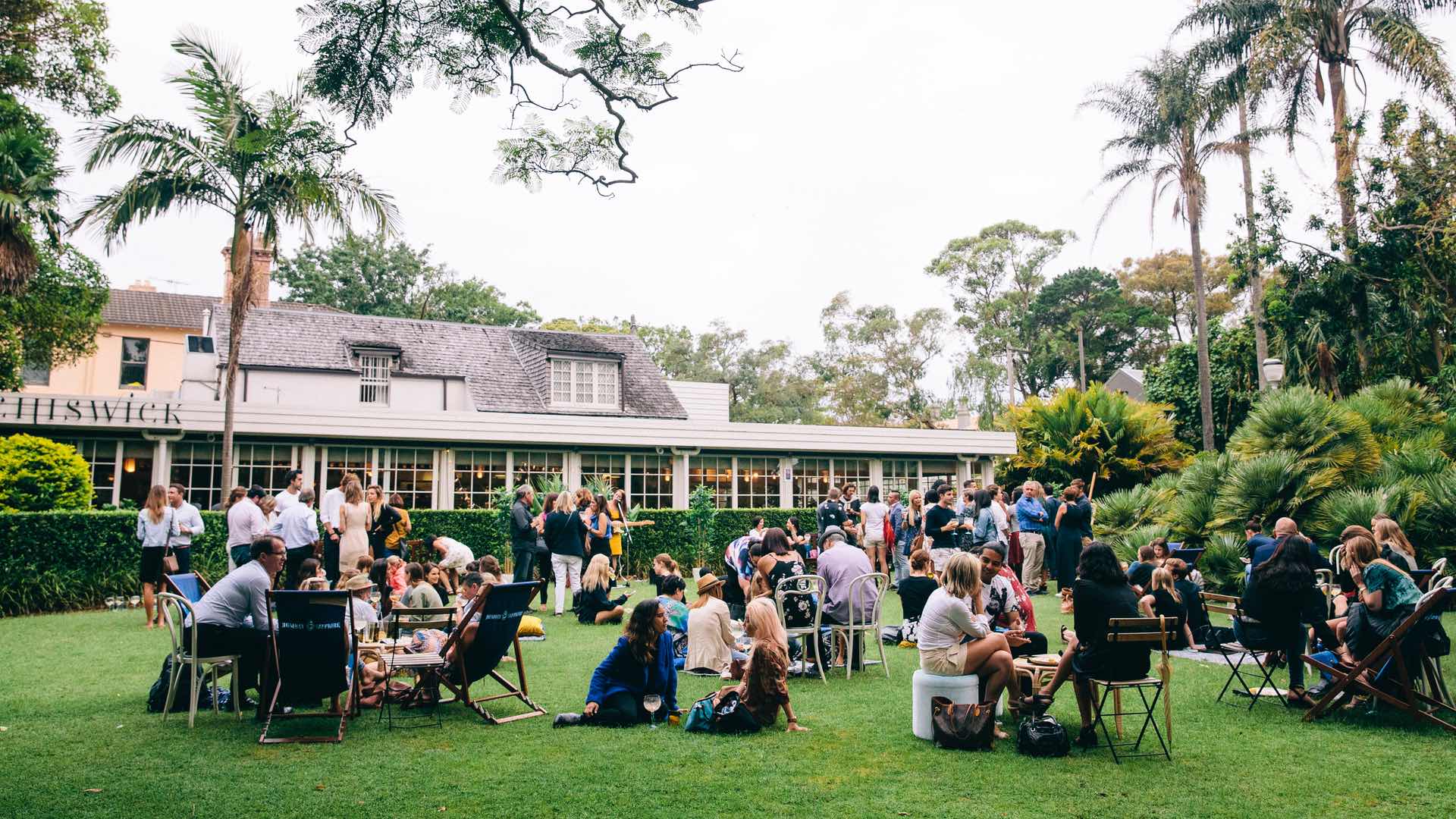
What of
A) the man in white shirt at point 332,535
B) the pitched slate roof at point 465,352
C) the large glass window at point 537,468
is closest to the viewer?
the man in white shirt at point 332,535

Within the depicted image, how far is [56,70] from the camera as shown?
659 inches

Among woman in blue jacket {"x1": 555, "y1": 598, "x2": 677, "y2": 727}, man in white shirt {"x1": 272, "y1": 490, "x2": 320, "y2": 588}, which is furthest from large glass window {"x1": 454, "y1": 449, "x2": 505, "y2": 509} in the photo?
woman in blue jacket {"x1": 555, "y1": 598, "x2": 677, "y2": 727}

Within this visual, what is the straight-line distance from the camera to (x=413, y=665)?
6375 millimetres

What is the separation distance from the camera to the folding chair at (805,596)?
7.93 metres

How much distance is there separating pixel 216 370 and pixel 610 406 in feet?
31.0

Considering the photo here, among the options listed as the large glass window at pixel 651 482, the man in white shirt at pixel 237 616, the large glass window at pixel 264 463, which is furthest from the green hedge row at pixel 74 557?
the large glass window at pixel 651 482

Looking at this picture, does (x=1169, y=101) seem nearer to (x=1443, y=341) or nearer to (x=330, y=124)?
(x=1443, y=341)

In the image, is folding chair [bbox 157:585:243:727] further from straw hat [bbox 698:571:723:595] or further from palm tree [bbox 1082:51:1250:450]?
palm tree [bbox 1082:51:1250:450]

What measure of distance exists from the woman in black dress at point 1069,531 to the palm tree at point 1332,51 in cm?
910

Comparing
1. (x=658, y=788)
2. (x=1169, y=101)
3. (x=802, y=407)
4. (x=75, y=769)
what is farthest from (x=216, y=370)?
(x=802, y=407)

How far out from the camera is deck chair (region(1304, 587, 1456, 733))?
19.3ft

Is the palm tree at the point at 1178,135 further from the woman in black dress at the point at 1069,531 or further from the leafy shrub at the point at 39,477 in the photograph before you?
the leafy shrub at the point at 39,477

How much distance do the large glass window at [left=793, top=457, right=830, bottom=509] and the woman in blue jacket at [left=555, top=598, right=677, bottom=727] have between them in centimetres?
1505

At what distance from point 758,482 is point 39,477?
505 inches
